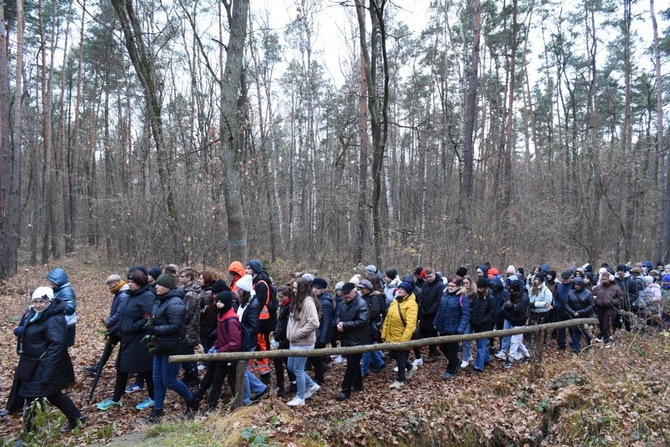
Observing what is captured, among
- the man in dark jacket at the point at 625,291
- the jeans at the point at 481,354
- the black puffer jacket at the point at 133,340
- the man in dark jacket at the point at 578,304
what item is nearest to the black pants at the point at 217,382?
the black puffer jacket at the point at 133,340

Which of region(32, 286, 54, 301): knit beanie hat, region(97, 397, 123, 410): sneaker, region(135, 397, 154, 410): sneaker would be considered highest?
region(32, 286, 54, 301): knit beanie hat

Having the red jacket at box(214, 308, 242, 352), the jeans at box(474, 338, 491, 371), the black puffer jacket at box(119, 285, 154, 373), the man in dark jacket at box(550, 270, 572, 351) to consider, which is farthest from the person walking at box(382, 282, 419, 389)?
the man in dark jacket at box(550, 270, 572, 351)

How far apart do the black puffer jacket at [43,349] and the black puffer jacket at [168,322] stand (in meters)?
1.05

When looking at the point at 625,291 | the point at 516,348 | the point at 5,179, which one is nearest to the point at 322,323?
the point at 516,348

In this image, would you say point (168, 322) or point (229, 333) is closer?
point (168, 322)

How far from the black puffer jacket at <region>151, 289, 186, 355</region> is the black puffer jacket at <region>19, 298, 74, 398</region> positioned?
3.44 ft

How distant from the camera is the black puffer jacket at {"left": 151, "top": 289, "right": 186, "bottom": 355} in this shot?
17.5 feet

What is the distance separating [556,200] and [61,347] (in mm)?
25615

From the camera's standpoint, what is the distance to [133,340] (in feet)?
18.7

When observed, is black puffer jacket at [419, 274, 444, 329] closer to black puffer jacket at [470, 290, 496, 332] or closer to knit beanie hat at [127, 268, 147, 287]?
black puffer jacket at [470, 290, 496, 332]

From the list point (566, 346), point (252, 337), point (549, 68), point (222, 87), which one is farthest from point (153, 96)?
point (549, 68)

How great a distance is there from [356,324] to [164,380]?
9.14 ft

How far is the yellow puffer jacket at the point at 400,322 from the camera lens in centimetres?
695

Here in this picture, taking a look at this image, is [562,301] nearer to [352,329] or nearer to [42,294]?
[352,329]
